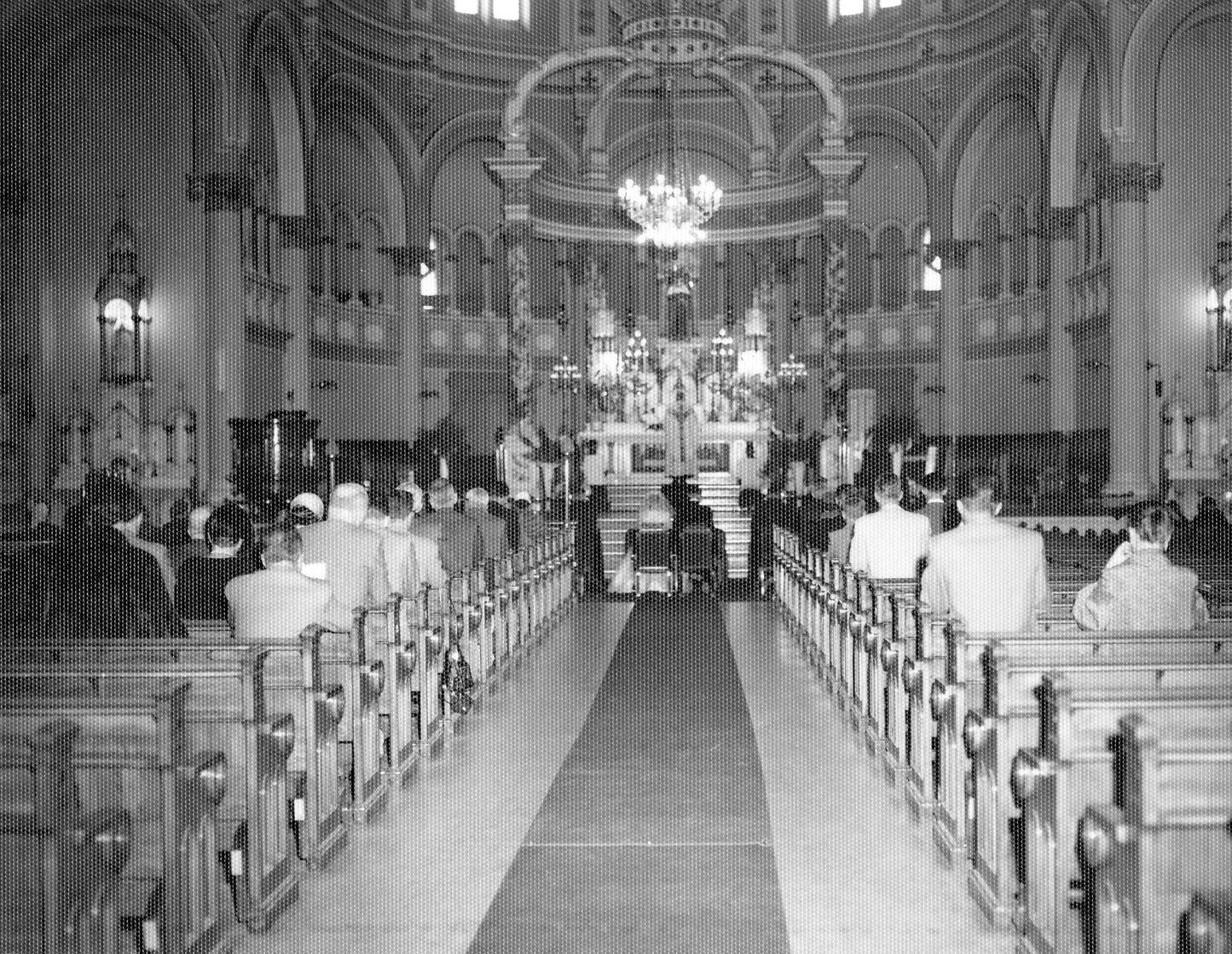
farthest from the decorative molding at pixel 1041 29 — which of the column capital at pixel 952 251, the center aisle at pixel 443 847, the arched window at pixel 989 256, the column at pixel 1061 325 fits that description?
the center aisle at pixel 443 847

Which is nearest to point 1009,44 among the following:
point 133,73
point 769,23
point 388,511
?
point 769,23

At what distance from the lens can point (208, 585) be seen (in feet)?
20.6

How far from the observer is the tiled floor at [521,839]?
4516 mm

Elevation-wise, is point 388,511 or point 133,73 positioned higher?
point 133,73

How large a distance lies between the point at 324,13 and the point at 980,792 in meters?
21.3

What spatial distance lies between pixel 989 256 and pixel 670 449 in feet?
24.1

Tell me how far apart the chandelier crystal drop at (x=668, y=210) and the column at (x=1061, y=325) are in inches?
246

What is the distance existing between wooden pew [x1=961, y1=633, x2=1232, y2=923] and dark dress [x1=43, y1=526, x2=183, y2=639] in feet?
11.1

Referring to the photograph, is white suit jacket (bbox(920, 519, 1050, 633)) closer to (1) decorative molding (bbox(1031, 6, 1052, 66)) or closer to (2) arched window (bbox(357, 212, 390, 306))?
(1) decorative molding (bbox(1031, 6, 1052, 66))

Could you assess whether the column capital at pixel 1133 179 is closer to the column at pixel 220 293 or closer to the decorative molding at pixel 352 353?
the column at pixel 220 293

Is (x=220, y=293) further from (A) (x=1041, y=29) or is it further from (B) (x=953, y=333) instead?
(B) (x=953, y=333)

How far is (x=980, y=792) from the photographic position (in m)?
4.77

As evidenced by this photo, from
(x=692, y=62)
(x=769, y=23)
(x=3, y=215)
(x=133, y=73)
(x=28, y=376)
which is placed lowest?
(x=28, y=376)

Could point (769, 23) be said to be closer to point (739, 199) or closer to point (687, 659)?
point (739, 199)
